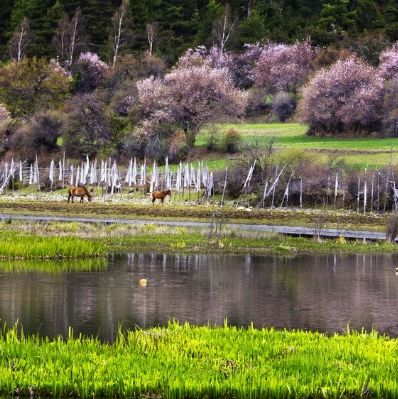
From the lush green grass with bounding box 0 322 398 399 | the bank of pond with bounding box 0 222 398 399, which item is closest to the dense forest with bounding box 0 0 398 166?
the bank of pond with bounding box 0 222 398 399

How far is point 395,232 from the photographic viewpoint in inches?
1650

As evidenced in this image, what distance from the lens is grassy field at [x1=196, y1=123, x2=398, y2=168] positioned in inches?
2751

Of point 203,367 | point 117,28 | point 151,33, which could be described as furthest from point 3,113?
point 203,367

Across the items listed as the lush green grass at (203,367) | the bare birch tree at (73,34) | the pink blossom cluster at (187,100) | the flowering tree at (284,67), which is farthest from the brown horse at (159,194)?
the bare birch tree at (73,34)

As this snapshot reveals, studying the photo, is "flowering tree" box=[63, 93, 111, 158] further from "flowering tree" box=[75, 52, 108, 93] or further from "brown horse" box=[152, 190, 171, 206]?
"flowering tree" box=[75, 52, 108, 93]

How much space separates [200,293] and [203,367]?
11.5m

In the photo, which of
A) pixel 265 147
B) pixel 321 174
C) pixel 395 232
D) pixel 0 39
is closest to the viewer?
pixel 395 232

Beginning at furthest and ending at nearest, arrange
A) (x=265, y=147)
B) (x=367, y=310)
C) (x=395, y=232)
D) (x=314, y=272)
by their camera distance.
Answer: (x=265, y=147), (x=395, y=232), (x=314, y=272), (x=367, y=310)

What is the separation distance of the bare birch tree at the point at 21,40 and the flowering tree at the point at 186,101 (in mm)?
Answer: 26651

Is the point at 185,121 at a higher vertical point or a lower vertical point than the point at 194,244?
higher

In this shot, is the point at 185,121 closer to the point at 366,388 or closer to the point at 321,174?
the point at 321,174

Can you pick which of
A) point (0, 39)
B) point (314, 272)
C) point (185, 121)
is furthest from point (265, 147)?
point (0, 39)

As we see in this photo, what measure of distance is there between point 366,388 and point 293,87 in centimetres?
9374

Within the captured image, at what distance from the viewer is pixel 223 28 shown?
389ft
